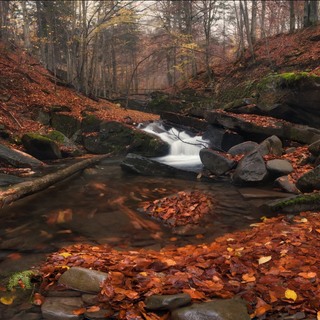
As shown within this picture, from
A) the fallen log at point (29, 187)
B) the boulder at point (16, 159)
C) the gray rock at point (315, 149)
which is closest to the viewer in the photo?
the fallen log at point (29, 187)

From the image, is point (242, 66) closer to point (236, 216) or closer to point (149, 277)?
point (236, 216)

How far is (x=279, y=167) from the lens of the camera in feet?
31.0

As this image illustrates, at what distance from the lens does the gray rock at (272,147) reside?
1082 cm

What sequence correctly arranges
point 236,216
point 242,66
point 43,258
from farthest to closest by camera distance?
point 242,66 < point 236,216 < point 43,258

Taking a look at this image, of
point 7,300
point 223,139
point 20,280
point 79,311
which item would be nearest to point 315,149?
point 223,139

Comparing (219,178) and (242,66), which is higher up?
(242,66)

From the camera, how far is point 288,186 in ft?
27.8

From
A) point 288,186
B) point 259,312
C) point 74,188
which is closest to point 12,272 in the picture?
point 259,312

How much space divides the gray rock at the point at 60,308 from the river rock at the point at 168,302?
78cm

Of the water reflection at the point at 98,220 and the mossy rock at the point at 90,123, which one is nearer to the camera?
the water reflection at the point at 98,220

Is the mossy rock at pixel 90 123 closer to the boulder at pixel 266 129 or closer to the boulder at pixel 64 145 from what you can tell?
the boulder at pixel 64 145

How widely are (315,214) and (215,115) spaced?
7.90 meters

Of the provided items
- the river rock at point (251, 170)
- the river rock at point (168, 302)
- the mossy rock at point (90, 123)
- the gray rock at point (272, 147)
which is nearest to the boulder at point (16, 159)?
the mossy rock at point (90, 123)

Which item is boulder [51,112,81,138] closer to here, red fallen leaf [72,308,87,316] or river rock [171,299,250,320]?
red fallen leaf [72,308,87,316]
